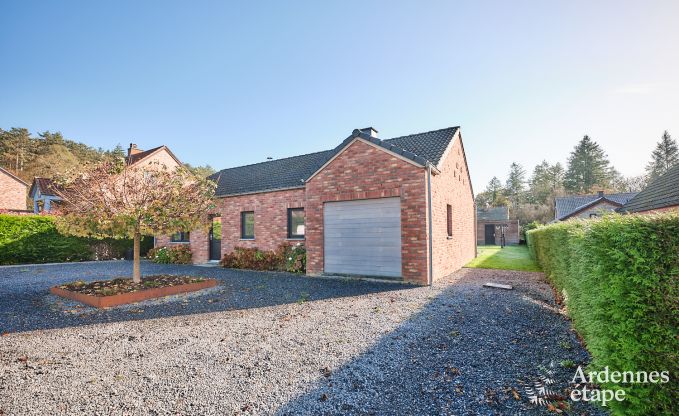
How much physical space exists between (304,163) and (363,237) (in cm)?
678

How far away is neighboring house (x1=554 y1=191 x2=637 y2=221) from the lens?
92.2 feet

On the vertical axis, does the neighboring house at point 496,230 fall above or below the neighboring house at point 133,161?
below

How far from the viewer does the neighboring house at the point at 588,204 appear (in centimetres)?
2809

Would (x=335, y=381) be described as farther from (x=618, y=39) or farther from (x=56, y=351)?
(x=618, y=39)

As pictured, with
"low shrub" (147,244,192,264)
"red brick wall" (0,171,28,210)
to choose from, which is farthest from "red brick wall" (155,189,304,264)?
"red brick wall" (0,171,28,210)

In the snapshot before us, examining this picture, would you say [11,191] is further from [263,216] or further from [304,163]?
[304,163]

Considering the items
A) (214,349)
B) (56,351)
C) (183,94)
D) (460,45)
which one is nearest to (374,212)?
(460,45)

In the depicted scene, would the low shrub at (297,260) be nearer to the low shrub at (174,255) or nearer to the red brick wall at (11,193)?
the low shrub at (174,255)

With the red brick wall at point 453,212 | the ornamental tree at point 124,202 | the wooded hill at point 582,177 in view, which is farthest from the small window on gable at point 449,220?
the wooded hill at point 582,177

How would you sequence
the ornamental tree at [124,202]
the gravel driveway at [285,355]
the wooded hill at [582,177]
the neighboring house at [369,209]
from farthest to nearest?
the wooded hill at [582,177], the neighboring house at [369,209], the ornamental tree at [124,202], the gravel driveway at [285,355]

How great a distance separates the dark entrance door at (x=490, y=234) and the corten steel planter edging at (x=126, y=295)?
38.5 meters

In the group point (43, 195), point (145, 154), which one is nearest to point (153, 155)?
point (145, 154)

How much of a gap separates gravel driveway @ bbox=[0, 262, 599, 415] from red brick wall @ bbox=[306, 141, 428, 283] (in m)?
1.97

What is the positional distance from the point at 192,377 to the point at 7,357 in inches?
119
